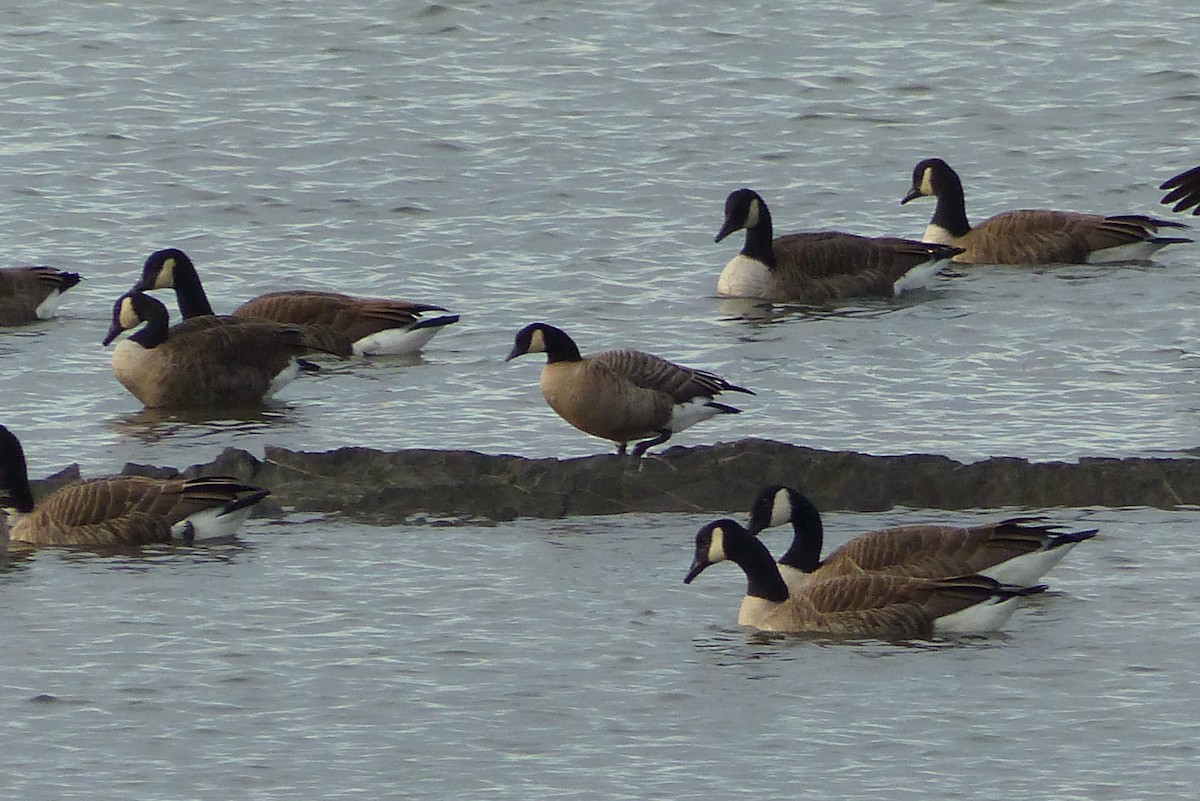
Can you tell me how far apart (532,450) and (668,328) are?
380 centimetres

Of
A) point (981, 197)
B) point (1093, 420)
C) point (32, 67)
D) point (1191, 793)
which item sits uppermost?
point (32, 67)

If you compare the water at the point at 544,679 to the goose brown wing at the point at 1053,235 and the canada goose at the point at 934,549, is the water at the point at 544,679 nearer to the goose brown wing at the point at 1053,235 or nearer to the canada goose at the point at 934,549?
the canada goose at the point at 934,549

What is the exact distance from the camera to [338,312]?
16.6m

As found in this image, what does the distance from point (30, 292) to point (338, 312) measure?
245 cm

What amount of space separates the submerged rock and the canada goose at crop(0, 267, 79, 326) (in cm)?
552

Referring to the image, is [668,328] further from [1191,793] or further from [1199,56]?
[1199,56]

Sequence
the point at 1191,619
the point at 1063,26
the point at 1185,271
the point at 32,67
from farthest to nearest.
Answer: the point at 1063,26, the point at 32,67, the point at 1185,271, the point at 1191,619

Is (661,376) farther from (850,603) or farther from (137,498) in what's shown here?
(850,603)

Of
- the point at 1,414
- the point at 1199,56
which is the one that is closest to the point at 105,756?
the point at 1,414

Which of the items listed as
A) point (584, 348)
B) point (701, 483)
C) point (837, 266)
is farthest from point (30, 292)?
point (701, 483)

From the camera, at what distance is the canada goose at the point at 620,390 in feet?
43.4

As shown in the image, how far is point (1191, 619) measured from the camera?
1013 cm

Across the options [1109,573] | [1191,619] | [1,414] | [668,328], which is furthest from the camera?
[668,328]

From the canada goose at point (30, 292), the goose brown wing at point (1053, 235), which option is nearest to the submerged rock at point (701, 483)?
the canada goose at point (30, 292)
